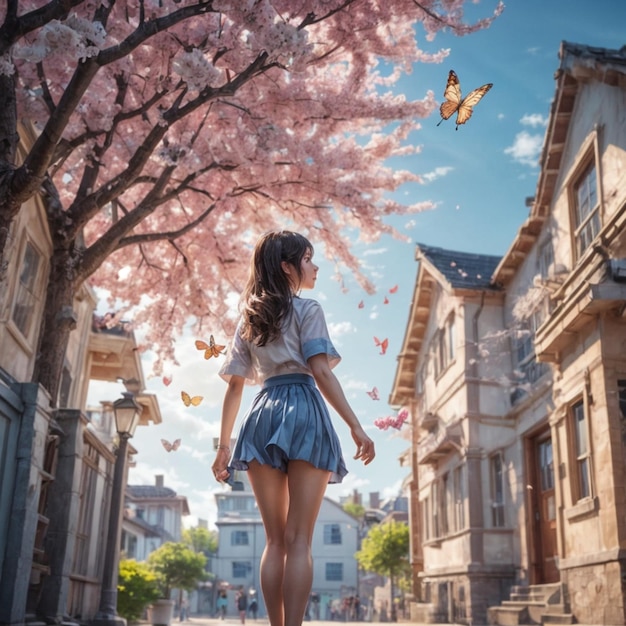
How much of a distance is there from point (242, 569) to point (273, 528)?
6585 centimetres

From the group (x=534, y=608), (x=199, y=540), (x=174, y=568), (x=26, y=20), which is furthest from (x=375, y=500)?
(x=26, y=20)

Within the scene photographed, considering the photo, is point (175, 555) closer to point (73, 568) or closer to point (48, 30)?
point (73, 568)

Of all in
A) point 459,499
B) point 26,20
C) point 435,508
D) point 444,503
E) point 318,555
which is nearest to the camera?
point 26,20

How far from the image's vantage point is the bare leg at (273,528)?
364cm

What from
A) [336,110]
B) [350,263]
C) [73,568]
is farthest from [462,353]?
[73,568]

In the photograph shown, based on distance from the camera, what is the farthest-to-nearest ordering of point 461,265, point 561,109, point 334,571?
1. point 334,571
2. point 461,265
3. point 561,109

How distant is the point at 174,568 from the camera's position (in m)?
55.0

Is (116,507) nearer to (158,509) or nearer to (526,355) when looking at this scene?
(526,355)

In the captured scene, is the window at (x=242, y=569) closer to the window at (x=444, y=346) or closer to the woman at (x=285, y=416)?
the window at (x=444, y=346)

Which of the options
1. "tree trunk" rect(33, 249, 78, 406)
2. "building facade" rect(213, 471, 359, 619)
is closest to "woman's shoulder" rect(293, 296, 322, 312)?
"tree trunk" rect(33, 249, 78, 406)

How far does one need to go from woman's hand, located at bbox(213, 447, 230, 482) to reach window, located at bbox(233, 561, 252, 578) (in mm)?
65022

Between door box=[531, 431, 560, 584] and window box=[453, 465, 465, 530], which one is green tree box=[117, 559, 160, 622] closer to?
window box=[453, 465, 465, 530]

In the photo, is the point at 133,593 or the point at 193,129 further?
the point at 133,593

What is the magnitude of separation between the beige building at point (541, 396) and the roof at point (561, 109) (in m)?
0.03
